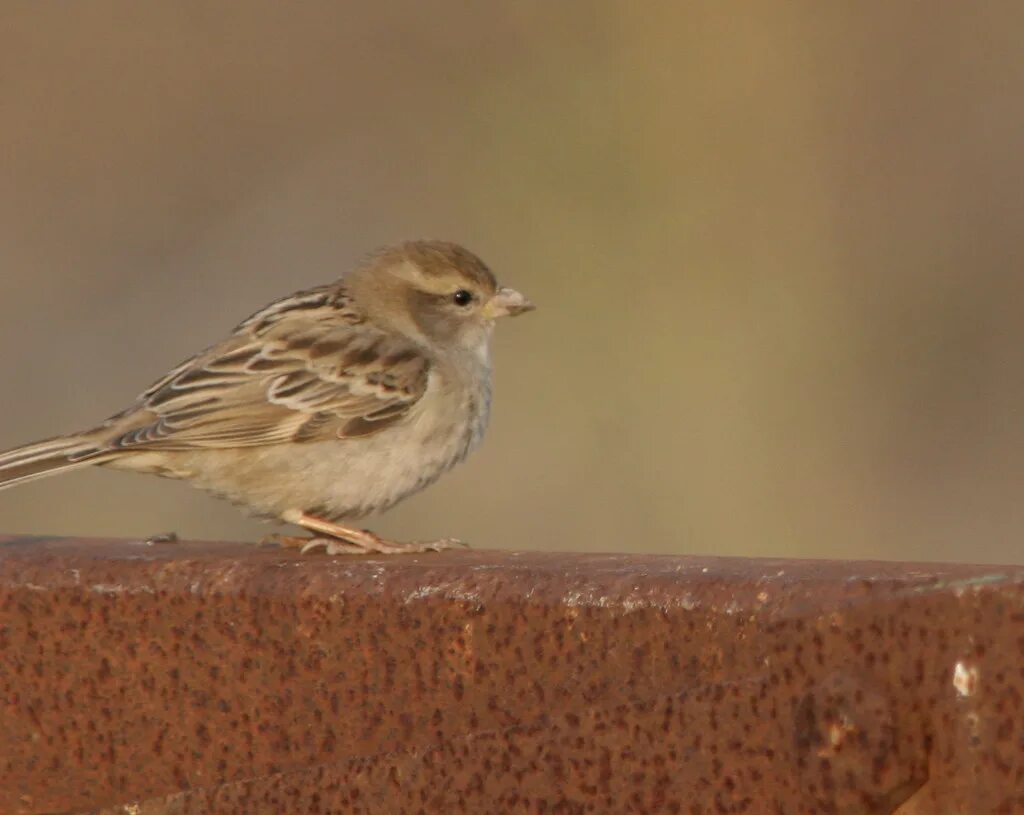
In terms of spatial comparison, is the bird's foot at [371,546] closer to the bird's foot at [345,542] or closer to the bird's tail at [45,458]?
the bird's foot at [345,542]

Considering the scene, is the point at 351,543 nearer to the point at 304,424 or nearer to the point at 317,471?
the point at 317,471

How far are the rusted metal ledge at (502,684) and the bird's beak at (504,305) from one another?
2.89 m

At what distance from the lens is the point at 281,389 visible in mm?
5484

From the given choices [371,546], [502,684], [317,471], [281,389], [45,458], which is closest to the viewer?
[502,684]

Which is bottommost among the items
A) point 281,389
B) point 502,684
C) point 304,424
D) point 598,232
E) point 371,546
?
point 502,684

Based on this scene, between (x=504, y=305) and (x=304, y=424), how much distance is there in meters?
1.05

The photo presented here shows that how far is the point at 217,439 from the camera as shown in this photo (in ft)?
17.5

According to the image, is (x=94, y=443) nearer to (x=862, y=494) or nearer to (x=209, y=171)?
(x=862, y=494)

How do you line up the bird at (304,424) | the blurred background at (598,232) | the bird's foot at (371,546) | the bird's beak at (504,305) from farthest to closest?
the blurred background at (598,232) < the bird's beak at (504,305) < the bird at (304,424) < the bird's foot at (371,546)

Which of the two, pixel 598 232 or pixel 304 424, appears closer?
pixel 304 424

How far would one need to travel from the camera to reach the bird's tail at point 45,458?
490 centimetres

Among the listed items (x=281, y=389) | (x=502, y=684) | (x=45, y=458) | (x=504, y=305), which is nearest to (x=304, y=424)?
(x=281, y=389)

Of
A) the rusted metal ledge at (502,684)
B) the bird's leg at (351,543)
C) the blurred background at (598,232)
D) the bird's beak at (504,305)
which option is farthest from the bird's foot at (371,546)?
the blurred background at (598,232)

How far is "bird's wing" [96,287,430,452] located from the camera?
5324 millimetres
